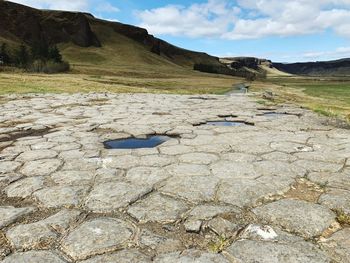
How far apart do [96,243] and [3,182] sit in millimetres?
1963

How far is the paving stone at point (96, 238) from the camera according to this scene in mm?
2727

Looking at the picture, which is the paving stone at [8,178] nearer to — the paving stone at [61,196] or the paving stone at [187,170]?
the paving stone at [61,196]

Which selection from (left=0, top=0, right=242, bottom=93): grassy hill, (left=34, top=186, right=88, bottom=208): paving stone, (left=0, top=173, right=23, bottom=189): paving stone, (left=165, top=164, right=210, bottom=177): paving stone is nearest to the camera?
(left=34, top=186, right=88, bottom=208): paving stone

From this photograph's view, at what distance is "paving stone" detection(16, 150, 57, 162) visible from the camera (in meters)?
5.16

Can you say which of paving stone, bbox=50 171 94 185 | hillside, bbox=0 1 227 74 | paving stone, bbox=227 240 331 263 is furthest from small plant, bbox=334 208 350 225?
hillside, bbox=0 1 227 74

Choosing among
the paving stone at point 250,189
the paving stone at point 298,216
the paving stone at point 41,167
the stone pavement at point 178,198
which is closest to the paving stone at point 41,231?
the stone pavement at point 178,198

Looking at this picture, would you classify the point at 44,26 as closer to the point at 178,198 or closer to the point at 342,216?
the point at 178,198

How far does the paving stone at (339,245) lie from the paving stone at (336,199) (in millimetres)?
450

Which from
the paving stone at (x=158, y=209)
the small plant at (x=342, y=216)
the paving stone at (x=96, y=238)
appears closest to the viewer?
the paving stone at (x=96, y=238)

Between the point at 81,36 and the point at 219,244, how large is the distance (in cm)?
13792

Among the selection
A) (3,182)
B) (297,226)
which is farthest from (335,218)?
(3,182)

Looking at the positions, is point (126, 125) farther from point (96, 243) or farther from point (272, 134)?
point (96, 243)

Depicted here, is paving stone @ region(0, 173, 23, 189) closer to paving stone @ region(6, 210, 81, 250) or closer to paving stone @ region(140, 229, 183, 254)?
paving stone @ region(6, 210, 81, 250)

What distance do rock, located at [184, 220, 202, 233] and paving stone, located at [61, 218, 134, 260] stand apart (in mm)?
458
